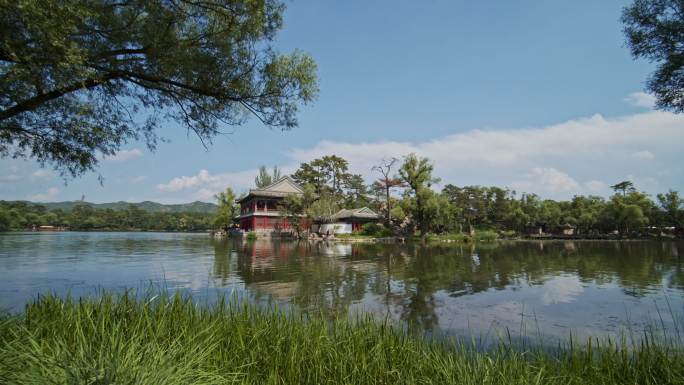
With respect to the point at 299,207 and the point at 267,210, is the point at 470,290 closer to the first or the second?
the point at 299,207

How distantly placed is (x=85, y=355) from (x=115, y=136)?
452 centimetres

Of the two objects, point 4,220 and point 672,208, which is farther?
point 4,220

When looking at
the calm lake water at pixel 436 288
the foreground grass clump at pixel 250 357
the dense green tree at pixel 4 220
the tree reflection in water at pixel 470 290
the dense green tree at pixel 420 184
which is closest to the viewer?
the foreground grass clump at pixel 250 357

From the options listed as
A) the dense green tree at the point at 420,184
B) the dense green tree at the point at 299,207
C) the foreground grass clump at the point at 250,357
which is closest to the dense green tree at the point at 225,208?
the dense green tree at the point at 299,207

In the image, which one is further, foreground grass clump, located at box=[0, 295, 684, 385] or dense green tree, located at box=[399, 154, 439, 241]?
dense green tree, located at box=[399, 154, 439, 241]

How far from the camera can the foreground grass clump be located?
2.22 meters

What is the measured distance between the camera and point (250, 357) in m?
3.37

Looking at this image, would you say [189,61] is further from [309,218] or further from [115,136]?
[309,218]

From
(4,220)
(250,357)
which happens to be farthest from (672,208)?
(4,220)

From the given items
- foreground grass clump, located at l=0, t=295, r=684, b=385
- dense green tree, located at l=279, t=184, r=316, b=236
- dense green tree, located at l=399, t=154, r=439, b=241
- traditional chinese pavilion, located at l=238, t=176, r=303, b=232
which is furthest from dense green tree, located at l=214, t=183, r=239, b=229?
foreground grass clump, located at l=0, t=295, r=684, b=385

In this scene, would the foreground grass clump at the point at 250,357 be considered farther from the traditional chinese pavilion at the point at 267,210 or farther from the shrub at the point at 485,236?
the traditional chinese pavilion at the point at 267,210

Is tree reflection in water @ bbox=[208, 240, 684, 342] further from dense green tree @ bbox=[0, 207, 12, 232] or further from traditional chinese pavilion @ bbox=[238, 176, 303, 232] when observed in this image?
dense green tree @ bbox=[0, 207, 12, 232]

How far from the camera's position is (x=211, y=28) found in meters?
4.95

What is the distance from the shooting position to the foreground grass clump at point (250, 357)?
2.22m
